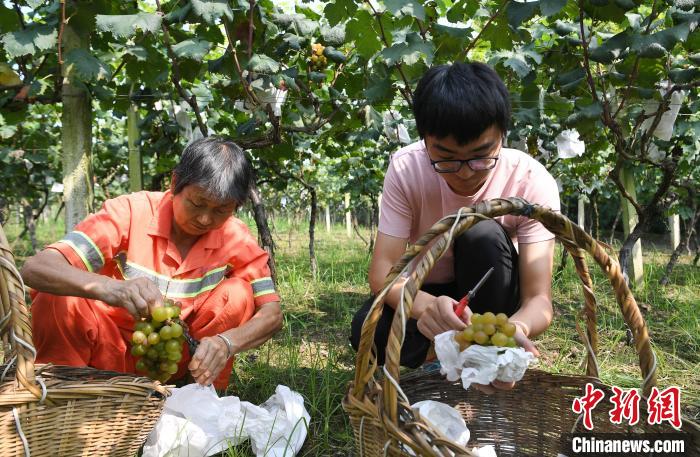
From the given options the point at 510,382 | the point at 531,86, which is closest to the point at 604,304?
the point at 531,86

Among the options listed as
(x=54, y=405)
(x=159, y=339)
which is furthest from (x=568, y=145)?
(x=54, y=405)

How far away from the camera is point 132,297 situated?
1511 mm

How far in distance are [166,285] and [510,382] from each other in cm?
117

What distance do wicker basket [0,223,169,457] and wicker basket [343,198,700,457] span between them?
0.54m

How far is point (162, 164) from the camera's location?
428 centimetres

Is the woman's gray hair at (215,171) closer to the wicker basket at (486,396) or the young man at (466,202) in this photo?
the young man at (466,202)

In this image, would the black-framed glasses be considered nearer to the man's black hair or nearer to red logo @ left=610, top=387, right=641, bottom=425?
the man's black hair

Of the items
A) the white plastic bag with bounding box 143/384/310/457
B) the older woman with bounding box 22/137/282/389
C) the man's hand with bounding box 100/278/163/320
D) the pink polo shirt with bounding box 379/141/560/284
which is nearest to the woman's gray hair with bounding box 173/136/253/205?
the older woman with bounding box 22/137/282/389

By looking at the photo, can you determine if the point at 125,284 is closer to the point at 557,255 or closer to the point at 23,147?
the point at 23,147

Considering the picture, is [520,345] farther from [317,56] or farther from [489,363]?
[317,56]

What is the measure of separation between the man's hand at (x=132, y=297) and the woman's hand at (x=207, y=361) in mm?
178

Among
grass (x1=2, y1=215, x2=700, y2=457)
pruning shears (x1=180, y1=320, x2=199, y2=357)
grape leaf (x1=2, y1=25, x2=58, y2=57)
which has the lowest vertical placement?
grass (x1=2, y1=215, x2=700, y2=457)

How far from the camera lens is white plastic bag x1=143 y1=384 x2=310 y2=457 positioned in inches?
58.9

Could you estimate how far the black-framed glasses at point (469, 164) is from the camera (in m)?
1.46
